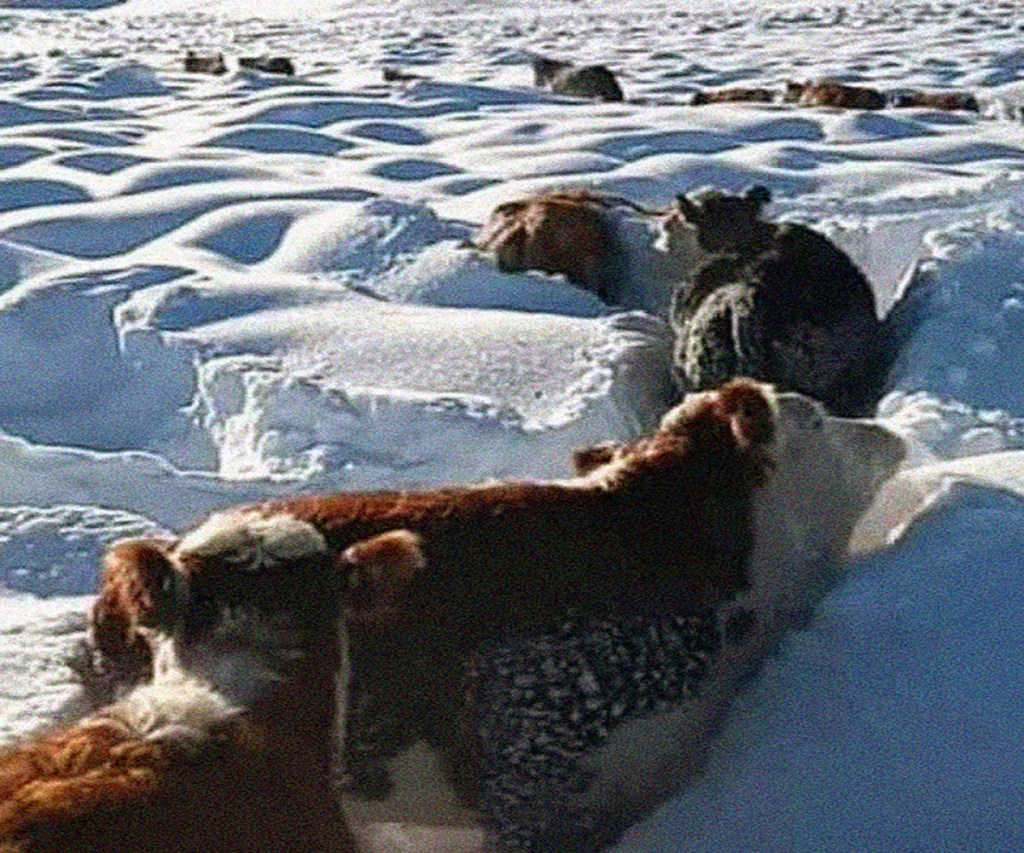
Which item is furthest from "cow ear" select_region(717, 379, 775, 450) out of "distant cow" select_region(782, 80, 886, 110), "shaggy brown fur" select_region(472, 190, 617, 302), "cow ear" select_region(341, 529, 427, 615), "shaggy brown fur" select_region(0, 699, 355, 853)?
"distant cow" select_region(782, 80, 886, 110)

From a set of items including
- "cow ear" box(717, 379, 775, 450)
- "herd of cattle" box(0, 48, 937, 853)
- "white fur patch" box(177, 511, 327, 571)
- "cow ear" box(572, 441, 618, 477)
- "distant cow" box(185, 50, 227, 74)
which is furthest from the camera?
"distant cow" box(185, 50, 227, 74)

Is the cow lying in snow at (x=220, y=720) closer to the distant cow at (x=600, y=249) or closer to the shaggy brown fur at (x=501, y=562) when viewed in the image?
the shaggy brown fur at (x=501, y=562)

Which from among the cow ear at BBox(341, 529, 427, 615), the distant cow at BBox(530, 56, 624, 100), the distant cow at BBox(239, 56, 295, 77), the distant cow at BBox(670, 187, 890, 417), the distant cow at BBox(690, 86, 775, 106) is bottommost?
the distant cow at BBox(239, 56, 295, 77)

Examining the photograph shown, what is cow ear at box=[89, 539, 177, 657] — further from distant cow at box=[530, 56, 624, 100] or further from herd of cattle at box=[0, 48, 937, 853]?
distant cow at box=[530, 56, 624, 100]

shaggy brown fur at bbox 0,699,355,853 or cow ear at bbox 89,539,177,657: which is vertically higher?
cow ear at bbox 89,539,177,657

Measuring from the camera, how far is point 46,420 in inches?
306

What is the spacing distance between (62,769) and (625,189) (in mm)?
9132

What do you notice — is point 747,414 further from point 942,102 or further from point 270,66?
point 270,66

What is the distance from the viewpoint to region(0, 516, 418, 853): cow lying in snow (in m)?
3.60

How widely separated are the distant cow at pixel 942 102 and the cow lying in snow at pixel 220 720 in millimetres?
13365

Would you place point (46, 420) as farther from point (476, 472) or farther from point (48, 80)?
point (48, 80)

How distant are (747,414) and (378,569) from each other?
4.73 ft

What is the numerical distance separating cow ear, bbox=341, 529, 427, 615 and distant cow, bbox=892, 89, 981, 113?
13157 millimetres

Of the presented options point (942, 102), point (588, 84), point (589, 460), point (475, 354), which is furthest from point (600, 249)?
→ point (588, 84)
